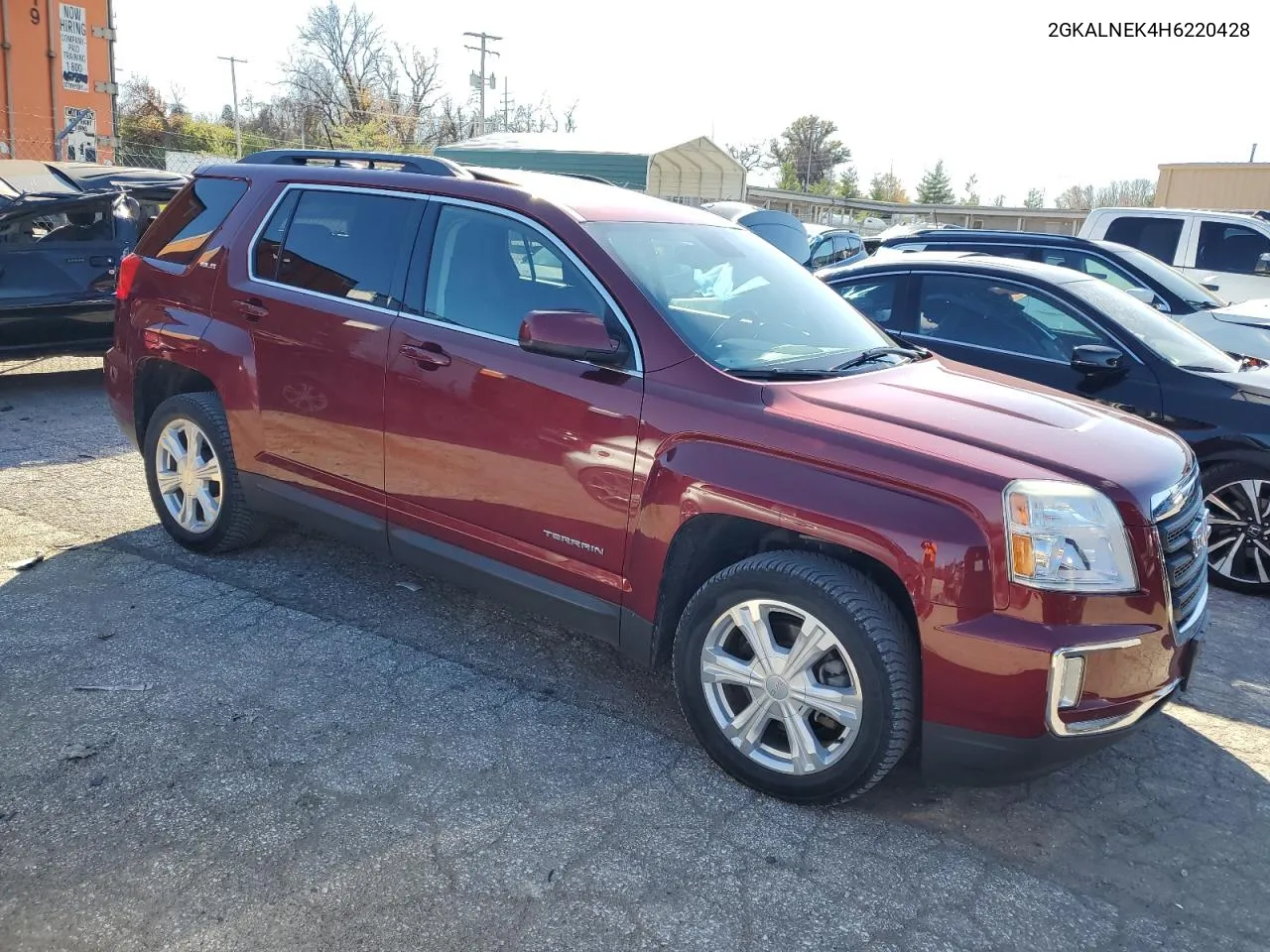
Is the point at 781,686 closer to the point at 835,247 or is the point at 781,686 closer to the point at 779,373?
the point at 779,373

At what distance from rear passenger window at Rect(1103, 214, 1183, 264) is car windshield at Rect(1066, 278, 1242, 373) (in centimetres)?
572

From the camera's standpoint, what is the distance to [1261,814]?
330 centimetres

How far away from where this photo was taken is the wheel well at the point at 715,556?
10.1 feet

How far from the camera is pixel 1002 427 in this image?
3.21 meters

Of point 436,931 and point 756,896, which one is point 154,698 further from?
point 756,896

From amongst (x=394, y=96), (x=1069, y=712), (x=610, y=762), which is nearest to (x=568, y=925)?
(x=610, y=762)

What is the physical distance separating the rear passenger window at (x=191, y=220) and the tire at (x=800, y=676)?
309 centimetres

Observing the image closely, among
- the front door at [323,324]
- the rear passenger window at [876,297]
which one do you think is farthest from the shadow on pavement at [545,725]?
the rear passenger window at [876,297]

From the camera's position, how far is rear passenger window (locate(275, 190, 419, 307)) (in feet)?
13.5

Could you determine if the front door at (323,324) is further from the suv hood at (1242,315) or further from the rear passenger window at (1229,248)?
the rear passenger window at (1229,248)

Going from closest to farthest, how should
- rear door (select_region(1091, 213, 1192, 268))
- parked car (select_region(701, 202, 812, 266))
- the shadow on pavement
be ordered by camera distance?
the shadow on pavement
rear door (select_region(1091, 213, 1192, 268))
parked car (select_region(701, 202, 812, 266))

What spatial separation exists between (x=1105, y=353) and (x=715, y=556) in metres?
3.20

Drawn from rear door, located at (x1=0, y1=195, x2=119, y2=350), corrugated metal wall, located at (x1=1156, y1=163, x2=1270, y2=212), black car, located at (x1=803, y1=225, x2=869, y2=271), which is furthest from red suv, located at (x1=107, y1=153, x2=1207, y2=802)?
corrugated metal wall, located at (x1=1156, y1=163, x2=1270, y2=212)

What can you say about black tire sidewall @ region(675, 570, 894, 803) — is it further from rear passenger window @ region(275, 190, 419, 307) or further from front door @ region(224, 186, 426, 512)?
rear passenger window @ region(275, 190, 419, 307)
